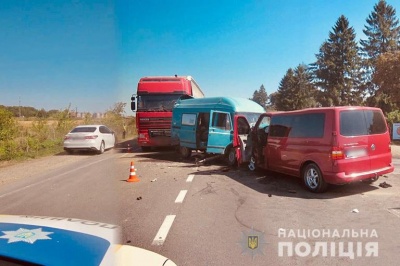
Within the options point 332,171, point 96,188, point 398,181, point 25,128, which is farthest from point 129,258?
point 25,128

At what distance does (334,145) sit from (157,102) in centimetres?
1061

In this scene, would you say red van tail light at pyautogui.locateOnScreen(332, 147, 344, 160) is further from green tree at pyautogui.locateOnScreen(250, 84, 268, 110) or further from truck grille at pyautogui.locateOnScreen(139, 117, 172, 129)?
green tree at pyautogui.locateOnScreen(250, 84, 268, 110)

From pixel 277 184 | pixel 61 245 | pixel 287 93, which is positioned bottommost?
pixel 277 184

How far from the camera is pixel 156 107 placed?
15727 millimetres

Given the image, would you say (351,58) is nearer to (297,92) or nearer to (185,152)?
(297,92)

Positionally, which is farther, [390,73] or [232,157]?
[390,73]

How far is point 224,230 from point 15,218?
2933 millimetres

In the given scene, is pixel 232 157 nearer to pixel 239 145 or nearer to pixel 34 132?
pixel 239 145

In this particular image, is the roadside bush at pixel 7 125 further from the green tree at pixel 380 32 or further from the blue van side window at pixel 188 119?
the green tree at pixel 380 32

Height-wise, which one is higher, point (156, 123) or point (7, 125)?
point (156, 123)

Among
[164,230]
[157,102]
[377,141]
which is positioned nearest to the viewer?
[164,230]

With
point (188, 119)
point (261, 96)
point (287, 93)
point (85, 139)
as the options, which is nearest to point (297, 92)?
point (287, 93)

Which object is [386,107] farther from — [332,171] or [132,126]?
[332,171]

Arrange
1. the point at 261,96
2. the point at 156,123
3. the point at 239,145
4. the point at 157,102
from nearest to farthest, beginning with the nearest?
the point at 239,145 < the point at 156,123 < the point at 157,102 < the point at 261,96
